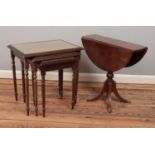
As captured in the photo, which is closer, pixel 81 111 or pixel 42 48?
pixel 42 48

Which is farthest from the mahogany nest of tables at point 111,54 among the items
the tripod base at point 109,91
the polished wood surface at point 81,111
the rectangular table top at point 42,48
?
the rectangular table top at point 42,48

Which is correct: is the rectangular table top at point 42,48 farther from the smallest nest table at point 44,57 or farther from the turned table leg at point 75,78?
the turned table leg at point 75,78

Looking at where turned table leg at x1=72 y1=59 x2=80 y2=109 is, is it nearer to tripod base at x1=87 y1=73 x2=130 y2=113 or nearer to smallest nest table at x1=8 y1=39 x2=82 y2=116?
smallest nest table at x1=8 y1=39 x2=82 y2=116

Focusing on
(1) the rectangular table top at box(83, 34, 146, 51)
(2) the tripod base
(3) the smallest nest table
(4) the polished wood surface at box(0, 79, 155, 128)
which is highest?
(1) the rectangular table top at box(83, 34, 146, 51)

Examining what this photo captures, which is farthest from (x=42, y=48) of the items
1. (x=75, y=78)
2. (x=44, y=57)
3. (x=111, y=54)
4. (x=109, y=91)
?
(x=109, y=91)

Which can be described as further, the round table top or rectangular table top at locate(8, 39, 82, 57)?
the round table top

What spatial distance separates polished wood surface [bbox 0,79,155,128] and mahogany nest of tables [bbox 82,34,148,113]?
0.14 meters

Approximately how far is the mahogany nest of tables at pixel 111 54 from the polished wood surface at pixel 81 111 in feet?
0.46

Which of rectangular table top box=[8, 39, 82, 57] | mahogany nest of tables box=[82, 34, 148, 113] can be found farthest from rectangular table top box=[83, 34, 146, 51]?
rectangular table top box=[8, 39, 82, 57]

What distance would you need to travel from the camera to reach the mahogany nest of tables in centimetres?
259

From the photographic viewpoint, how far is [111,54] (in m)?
2.70

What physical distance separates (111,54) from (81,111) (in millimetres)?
653

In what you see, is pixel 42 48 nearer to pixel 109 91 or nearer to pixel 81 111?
pixel 81 111

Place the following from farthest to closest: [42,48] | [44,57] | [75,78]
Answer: [75,78] < [42,48] < [44,57]
